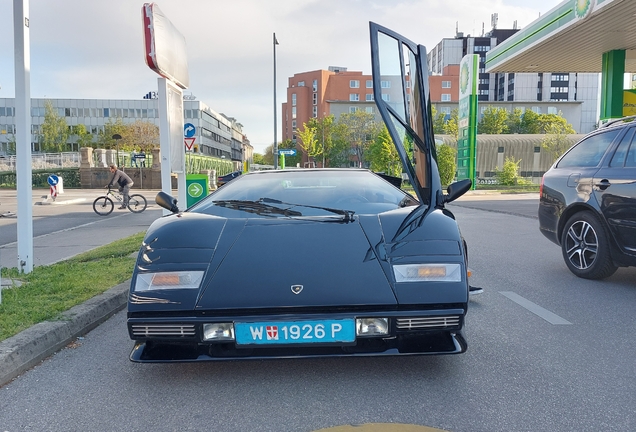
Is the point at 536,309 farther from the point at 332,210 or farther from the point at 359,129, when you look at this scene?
the point at 359,129

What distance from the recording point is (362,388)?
2756 millimetres

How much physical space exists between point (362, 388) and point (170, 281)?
1.14 meters

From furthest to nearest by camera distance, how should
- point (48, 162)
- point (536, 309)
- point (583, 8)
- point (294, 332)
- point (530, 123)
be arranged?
point (530, 123) < point (48, 162) < point (583, 8) < point (536, 309) < point (294, 332)

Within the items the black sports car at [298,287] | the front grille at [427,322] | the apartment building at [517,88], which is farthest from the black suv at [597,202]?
the apartment building at [517,88]

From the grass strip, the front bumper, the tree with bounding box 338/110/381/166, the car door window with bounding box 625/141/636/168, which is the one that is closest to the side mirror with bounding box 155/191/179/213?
the grass strip

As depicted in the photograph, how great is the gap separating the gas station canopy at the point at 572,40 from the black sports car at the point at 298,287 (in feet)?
48.5

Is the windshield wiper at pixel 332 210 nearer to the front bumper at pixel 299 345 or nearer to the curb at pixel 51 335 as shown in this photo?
the front bumper at pixel 299 345


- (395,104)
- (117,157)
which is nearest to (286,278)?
(395,104)

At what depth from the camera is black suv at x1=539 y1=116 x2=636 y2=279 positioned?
5191 mm

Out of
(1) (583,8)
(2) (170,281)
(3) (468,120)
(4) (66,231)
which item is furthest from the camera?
(3) (468,120)

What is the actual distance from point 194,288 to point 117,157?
41094 millimetres

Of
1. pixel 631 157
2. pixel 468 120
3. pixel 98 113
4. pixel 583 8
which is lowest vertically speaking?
pixel 631 157

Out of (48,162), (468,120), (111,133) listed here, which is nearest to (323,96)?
(111,133)

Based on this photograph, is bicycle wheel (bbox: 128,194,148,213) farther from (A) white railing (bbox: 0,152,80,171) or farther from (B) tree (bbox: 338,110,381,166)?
(B) tree (bbox: 338,110,381,166)
